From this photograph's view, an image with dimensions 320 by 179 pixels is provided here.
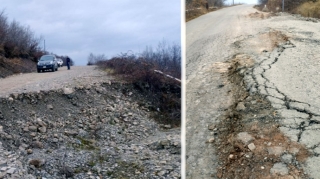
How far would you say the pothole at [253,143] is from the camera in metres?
1.31

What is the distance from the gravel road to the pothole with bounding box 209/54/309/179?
1.61 m

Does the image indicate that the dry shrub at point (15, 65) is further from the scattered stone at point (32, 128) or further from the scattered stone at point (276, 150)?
the scattered stone at point (276, 150)

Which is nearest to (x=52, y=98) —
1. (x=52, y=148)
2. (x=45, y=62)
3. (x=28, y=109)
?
(x=28, y=109)

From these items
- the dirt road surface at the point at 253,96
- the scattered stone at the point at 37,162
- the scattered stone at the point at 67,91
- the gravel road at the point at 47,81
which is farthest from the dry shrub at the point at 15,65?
the dirt road surface at the point at 253,96

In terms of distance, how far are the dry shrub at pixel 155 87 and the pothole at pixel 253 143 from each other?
94 centimetres

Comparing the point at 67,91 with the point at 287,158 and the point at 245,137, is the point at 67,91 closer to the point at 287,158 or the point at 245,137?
the point at 245,137

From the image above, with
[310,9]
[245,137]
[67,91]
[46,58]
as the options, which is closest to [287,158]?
[245,137]

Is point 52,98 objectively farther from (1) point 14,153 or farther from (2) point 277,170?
(2) point 277,170

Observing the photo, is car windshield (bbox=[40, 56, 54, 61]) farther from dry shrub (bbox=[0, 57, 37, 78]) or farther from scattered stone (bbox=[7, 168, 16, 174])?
scattered stone (bbox=[7, 168, 16, 174])

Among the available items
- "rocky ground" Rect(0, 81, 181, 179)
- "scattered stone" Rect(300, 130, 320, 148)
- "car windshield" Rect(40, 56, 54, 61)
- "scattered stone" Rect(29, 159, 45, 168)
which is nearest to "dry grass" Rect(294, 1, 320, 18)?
"scattered stone" Rect(300, 130, 320, 148)

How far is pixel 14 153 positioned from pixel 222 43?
4.10 ft

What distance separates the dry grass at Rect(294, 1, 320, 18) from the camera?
5.53ft

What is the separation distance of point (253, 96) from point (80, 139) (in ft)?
3.71

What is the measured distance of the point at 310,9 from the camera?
68.2 inches
